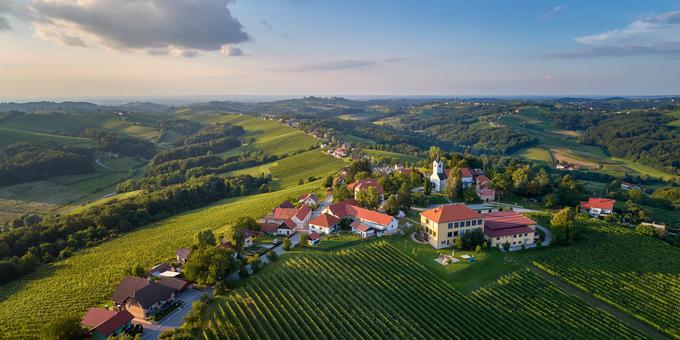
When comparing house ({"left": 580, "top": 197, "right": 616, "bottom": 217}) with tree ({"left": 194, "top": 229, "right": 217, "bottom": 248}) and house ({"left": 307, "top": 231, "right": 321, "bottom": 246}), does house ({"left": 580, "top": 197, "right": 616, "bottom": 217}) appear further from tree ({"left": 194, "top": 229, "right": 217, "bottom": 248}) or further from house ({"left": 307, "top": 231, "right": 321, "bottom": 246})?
tree ({"left": 194, "top": 229, "right": 217, "bottom": 248})

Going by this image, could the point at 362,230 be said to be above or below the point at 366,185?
below

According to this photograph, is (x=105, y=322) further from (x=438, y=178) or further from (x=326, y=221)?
(x=438, y=178)

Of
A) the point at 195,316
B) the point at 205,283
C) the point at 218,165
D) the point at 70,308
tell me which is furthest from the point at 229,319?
the point at 218,165

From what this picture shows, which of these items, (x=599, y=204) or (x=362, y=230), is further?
(x=599, y=204)

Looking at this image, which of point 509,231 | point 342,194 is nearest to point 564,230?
point 509,231

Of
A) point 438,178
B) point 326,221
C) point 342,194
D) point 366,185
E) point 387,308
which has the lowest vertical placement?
point 387,308

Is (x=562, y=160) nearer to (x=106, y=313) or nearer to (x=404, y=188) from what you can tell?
(x=404, y=188)

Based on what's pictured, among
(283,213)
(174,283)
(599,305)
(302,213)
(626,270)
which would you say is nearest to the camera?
(174,283)

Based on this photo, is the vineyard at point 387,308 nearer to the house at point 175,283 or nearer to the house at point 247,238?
the house at point 175,283

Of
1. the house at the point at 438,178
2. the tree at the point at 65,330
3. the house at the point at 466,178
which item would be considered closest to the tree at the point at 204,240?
the tree at the point at 65,330
